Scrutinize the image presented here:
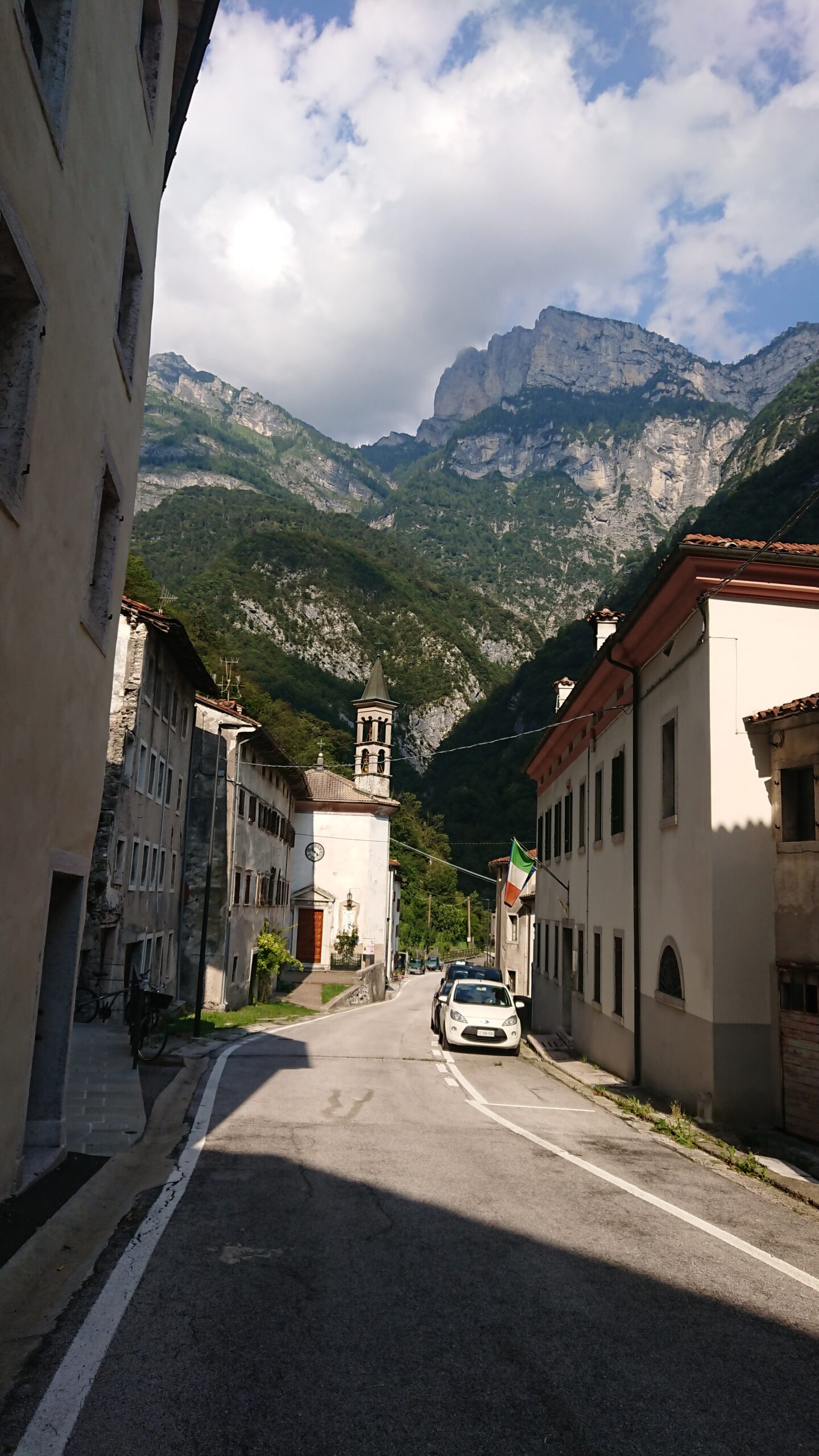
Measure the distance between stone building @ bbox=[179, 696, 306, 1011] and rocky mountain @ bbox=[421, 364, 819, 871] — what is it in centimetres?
2526

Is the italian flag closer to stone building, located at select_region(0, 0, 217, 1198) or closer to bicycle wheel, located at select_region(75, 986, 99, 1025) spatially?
bicycle wheel, located at select_region(75, 986, 99, 1025)

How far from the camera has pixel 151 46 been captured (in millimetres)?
10430

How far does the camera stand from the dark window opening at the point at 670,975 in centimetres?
1430

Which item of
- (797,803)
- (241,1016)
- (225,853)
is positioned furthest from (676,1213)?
(225,853)

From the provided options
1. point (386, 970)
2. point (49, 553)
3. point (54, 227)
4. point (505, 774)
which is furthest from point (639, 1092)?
point (505, 774)

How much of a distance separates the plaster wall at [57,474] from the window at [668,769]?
894 centimetres

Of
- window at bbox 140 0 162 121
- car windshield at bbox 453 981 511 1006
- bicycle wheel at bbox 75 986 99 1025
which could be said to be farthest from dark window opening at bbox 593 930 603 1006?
window at bbox 140 0 162 121

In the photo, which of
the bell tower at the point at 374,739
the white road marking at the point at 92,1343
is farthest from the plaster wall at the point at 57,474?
the bell tower at the point at 374,739

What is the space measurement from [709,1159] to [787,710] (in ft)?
16.8

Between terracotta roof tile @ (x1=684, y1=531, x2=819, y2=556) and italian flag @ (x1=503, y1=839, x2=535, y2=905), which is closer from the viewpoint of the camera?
terracotta roof tile @ (x1=684, y1=531, x2=819, y2=556)

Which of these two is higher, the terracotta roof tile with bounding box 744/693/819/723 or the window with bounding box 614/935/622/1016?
the terracotta roof tile with bounding box 744/693/819/723

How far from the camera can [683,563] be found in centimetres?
1328

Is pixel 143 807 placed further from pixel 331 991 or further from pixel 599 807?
pixel 331 991

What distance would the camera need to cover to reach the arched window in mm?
14270
